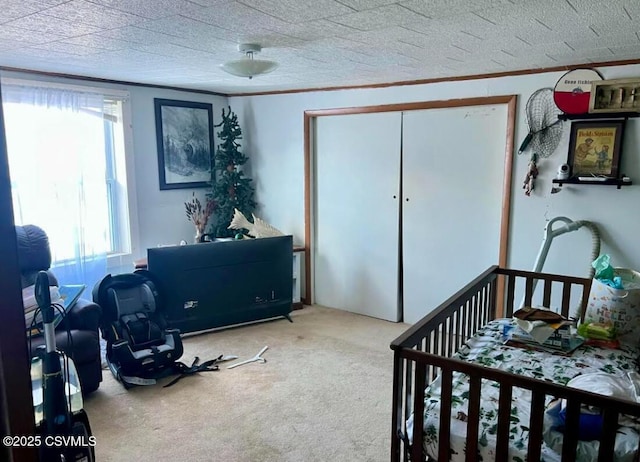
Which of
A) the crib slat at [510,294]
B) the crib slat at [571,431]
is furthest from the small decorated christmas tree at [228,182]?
the crib slat at [571,431]

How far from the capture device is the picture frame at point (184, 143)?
4.57 meters

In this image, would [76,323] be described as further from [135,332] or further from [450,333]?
[450,333]

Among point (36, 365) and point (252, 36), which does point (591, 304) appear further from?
point (36, 365)

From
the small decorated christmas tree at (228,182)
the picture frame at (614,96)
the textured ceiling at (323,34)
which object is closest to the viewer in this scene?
the textured ceiling at (323,34)

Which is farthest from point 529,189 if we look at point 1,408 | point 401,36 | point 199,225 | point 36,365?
point 1,408

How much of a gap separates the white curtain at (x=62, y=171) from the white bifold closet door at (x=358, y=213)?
2.02 meters

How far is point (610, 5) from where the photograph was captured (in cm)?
185

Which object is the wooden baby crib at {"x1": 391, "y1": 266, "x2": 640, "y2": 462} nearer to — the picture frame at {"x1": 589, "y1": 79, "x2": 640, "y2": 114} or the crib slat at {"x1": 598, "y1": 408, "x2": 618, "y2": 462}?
the crib slat at {"x1": 598, "y1": 408, "x2": 618, "y2": 462}

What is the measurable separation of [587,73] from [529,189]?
0.85 metres

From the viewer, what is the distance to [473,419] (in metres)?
1.63

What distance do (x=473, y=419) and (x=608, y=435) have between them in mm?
397

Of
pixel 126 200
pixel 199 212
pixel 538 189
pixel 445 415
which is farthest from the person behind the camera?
A: pixel 199 212

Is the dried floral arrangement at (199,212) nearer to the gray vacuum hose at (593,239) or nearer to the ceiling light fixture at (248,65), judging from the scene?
the ceiling light fixture at (248,65)

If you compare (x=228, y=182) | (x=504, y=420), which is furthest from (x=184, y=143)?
(x=504, y=420)
